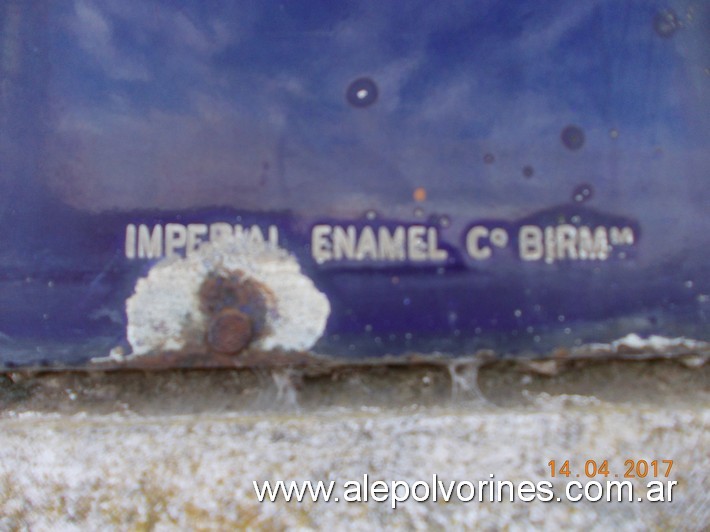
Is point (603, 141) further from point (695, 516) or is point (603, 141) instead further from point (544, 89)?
point (695, 516)

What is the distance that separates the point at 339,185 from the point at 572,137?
0.21 metres

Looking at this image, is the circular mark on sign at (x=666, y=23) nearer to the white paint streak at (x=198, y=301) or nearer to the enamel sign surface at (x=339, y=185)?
the enamel sign surface at (x=339, y=185)

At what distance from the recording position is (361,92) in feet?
1.56

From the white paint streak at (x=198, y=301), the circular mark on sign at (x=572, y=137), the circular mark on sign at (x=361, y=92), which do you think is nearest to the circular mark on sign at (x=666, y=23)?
the circular mark on sign at (x=572, y=137)

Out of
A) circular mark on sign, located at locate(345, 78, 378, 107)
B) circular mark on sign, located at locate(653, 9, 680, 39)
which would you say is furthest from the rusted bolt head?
circular mark on sign, located at locate(653, 9, 680, 39)

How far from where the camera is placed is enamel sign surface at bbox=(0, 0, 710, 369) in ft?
1.52

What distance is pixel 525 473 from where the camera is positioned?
475 millimetres

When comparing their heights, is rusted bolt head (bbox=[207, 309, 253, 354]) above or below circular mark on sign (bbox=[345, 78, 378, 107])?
below

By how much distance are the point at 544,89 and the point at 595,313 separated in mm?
203

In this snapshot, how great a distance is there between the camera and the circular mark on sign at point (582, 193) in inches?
18.9

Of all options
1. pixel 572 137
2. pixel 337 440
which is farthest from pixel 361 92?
pixel 337 440

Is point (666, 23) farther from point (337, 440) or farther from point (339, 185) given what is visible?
point (337, 440)

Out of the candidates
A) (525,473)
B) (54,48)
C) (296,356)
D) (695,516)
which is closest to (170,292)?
(296,356)

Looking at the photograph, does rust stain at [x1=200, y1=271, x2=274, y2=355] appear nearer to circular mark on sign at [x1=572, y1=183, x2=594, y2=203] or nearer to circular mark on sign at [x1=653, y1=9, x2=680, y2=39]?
circular mark on sign at [x1=572, y1=183, x2=594, y2=203]
